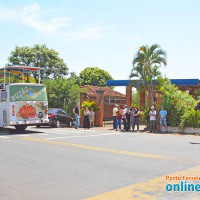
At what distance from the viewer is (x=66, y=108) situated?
31.0m

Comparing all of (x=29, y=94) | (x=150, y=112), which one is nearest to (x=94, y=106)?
(x=150, y=112)

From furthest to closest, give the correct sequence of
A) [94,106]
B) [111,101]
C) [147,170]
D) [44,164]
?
[111,101] < [94,106] < [44,164] < [147,170]

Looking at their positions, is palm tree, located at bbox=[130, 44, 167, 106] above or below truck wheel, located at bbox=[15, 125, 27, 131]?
above

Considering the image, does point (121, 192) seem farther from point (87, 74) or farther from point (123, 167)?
point (87, 74)

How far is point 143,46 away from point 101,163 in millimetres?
15085

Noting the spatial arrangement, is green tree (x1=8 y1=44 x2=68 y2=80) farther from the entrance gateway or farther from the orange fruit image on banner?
the orange fruit image on banner

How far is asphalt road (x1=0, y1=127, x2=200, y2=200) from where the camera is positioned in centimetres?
605

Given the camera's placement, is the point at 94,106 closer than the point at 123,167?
No

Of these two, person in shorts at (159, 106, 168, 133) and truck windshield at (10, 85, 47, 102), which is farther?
person in shorts at (159, 106, 168, 133)

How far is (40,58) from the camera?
164 feet

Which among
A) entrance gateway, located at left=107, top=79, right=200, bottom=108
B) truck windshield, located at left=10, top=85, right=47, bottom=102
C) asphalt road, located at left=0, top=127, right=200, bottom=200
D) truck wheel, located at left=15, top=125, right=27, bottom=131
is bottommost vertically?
asphalt road, located at left=0, top=127, right=200, bottom=200

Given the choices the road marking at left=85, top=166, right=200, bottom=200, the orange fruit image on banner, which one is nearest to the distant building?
the orange fruit image on banner

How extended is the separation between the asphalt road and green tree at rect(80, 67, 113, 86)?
58970mm

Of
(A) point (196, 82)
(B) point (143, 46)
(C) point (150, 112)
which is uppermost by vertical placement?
(B) point (143, 46)
